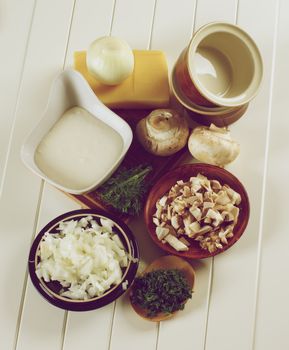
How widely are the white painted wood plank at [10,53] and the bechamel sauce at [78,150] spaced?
11 cm

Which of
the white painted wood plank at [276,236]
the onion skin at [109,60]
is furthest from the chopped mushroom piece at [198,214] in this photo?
the onion skin at [109,60]

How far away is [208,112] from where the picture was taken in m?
0.97

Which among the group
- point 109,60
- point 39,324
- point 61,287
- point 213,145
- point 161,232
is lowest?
point 39,324

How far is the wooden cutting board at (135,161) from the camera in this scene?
985 mm

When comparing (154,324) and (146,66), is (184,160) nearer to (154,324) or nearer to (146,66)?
(146,66)

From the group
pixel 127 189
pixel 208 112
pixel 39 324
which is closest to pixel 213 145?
pixel 208 112

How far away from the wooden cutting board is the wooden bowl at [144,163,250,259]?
0.11 feet

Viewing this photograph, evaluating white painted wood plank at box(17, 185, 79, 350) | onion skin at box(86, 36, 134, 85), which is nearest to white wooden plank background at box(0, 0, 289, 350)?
white painted wood plank at box(17, 185, 79, 350)

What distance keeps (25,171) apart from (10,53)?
10.0 inches

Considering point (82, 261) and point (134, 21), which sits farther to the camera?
point (134, 21)

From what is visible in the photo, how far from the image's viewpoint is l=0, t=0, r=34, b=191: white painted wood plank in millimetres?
1058

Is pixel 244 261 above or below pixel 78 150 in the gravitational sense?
below

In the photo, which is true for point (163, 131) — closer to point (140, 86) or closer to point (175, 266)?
point (140, 86)

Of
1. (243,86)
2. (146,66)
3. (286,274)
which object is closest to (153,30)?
(146,66)
